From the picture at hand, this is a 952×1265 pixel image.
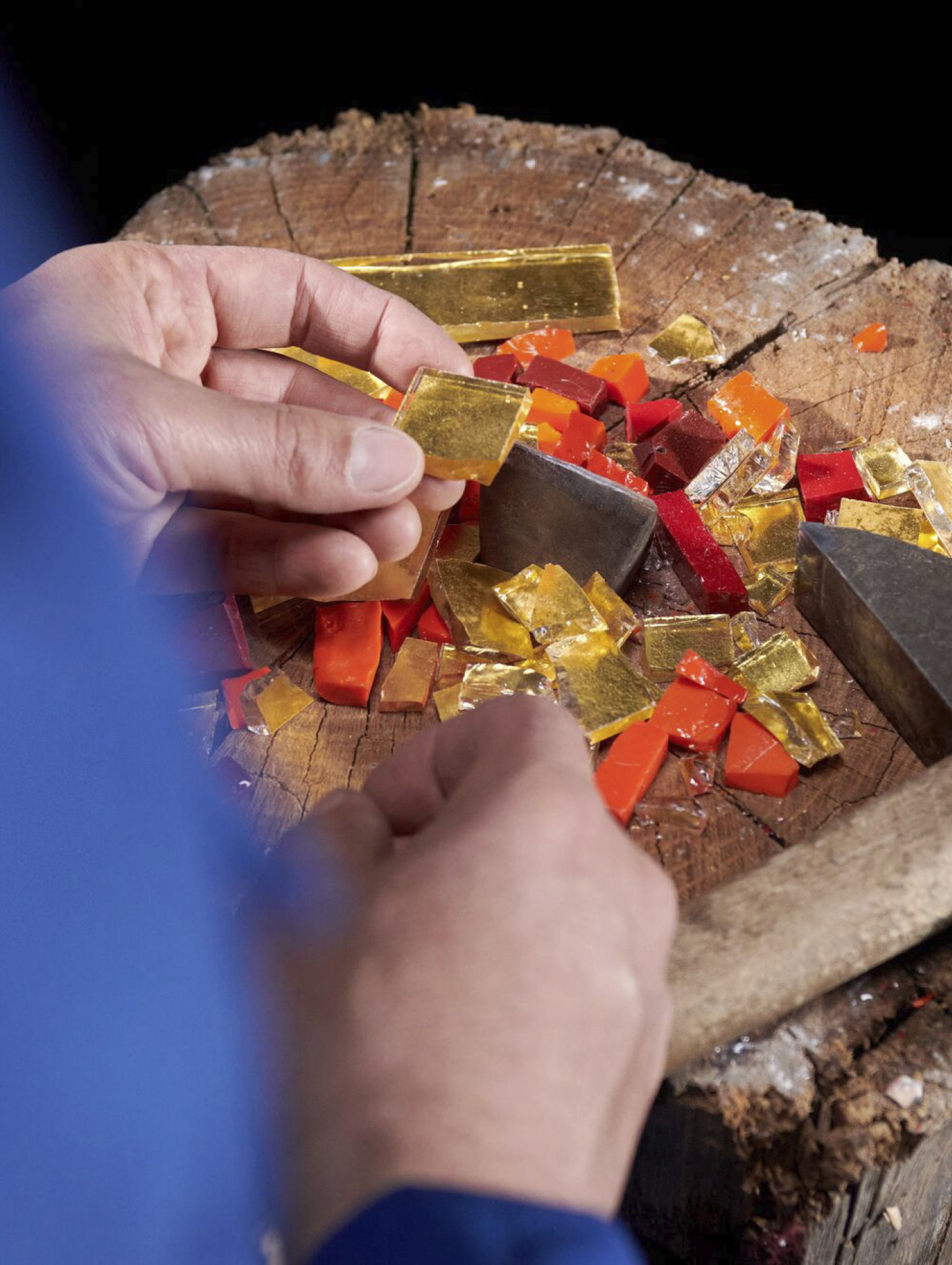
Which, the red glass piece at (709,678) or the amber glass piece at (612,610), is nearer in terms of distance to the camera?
the red glass piece at (709,678)

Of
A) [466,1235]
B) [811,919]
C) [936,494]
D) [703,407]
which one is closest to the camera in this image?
[466,1235]

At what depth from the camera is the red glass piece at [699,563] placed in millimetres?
1993

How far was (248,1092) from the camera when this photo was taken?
1095 mm

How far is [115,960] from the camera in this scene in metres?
1.35

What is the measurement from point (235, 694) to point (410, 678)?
11.5 inches

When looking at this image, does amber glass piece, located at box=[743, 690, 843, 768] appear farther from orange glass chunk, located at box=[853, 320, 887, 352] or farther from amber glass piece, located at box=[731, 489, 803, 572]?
orange glass chunk, located at box=[853, 320, 887, 352]

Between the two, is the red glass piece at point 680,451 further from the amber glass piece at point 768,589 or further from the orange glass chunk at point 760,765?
the orange glass chunk at point 760,765

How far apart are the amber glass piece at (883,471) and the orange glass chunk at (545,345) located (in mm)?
708

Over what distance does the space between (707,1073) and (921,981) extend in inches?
13.0

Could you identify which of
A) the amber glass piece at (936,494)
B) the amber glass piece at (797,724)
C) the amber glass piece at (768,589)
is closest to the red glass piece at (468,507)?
the amber glass piece at (768,589)

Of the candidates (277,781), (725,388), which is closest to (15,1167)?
(277,781)

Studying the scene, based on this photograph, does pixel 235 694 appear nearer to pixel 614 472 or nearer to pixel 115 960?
pixel 115 960

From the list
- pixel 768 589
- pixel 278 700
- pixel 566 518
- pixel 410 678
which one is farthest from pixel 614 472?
pixel 278 700

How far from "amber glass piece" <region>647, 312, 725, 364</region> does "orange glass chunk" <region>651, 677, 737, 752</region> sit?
93 cm
